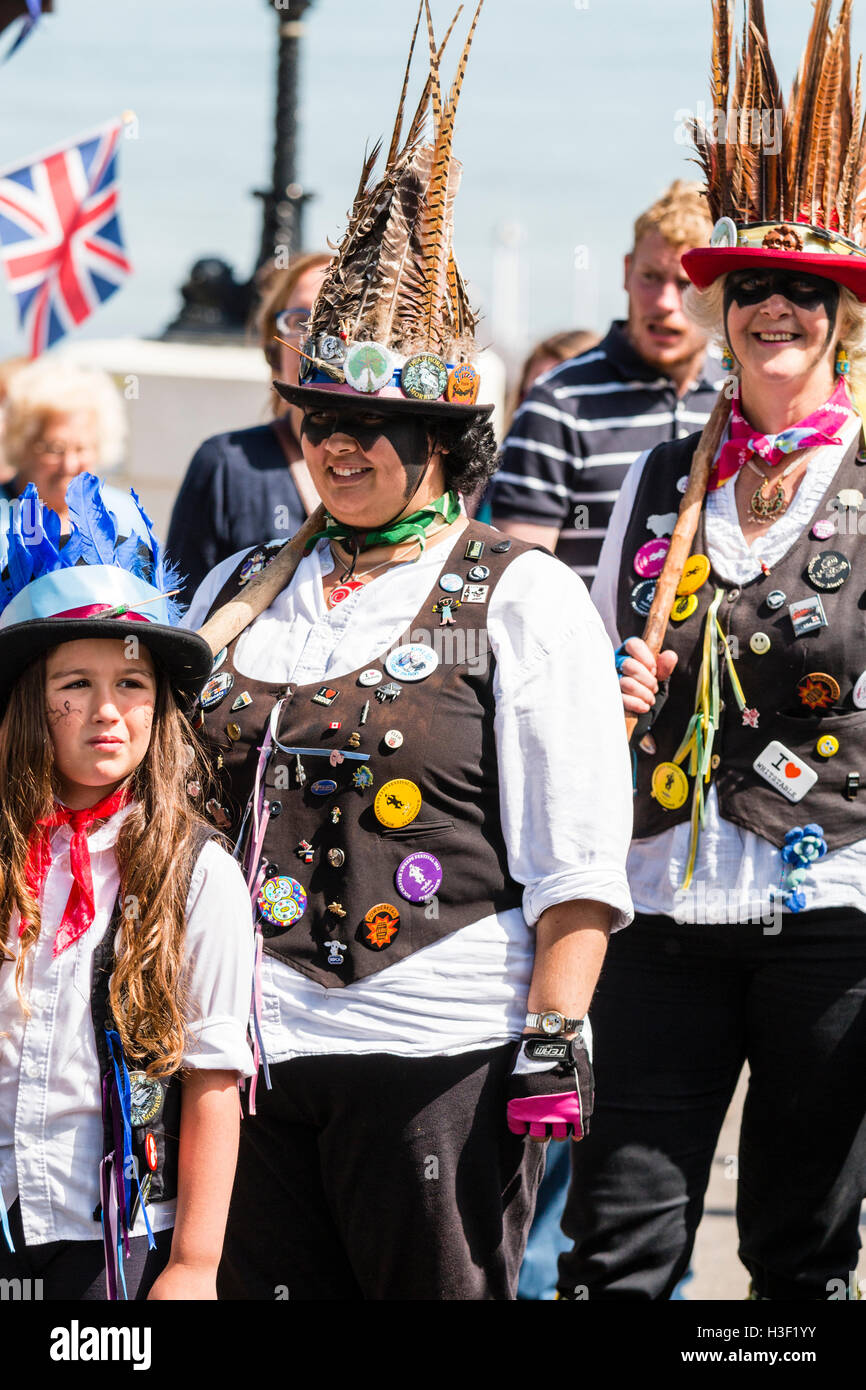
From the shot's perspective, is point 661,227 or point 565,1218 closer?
point 565,1218

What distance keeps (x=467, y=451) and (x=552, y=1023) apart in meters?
1.00

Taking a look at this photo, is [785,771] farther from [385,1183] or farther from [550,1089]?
[385,1183]

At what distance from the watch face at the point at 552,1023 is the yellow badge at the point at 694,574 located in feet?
3.27

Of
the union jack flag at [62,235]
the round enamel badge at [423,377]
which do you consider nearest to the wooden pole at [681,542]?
the round enamel badge at [423,377]

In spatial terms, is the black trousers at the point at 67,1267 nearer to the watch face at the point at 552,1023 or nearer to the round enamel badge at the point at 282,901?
the round enamel badge at the point at 282,901

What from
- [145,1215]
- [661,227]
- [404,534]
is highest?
[661,227]

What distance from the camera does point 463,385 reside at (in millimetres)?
3031

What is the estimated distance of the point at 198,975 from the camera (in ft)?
8.41

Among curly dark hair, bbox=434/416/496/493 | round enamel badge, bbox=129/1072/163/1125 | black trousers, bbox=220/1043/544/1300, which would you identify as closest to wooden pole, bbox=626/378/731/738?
curly dark hair, bbox=434/416/496/493

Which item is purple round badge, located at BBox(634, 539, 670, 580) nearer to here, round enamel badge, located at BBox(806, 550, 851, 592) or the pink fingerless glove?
round enamel badge, located at BBox(806, 550, 851, 592)

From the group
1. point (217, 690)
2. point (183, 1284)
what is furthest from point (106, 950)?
point (217, 690)

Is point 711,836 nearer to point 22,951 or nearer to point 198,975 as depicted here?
point 198,975
